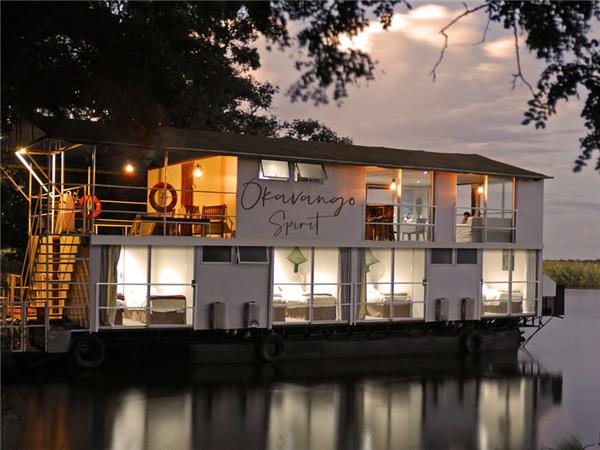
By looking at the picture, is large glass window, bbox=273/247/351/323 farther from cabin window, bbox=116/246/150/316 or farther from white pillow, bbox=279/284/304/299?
cabin window, bbox=116/246/150/316

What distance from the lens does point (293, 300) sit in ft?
78.0

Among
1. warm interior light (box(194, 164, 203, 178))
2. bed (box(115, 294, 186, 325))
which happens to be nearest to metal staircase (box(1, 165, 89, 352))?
bed (box(115, 294, 186, 325))

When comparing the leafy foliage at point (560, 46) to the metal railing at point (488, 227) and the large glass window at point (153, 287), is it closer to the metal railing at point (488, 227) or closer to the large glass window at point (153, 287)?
the large glass window at point (153, 287)

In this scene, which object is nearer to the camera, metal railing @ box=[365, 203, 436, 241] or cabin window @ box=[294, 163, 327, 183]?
cabin window @ box=[294, 163, 327, 183]

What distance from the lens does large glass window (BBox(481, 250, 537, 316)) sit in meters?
26.6

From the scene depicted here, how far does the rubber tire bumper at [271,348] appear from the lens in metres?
22.9

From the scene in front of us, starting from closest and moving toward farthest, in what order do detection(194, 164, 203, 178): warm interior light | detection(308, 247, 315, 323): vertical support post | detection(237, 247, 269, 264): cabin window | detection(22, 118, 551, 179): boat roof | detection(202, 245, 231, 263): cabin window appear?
detection(22, 118, 551, 179): boat roof, detection(202, 245, 231, 263): cabin window, detection(237, 247, 269, 264): cabin window, detection(194, 164, 203, 178): warm interior light, detection(308, 247, 315, 323): vertical support post

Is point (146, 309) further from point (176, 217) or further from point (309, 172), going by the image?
point (309, 172)

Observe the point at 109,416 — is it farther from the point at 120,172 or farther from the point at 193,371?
the point at 120,172

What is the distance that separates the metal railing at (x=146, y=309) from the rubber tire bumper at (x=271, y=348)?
6.15 feet

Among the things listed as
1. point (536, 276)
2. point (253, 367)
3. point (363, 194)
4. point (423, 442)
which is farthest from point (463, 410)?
point (536, 276)

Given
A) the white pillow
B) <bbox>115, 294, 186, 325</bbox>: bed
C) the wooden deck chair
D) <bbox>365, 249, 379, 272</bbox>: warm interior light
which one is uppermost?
the wooden deck chair

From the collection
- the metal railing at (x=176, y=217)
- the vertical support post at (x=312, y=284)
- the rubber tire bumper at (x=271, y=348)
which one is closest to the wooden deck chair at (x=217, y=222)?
A: the metal railing at (x=176, y=217)

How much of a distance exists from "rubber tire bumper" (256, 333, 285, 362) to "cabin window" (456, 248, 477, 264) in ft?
19.1
